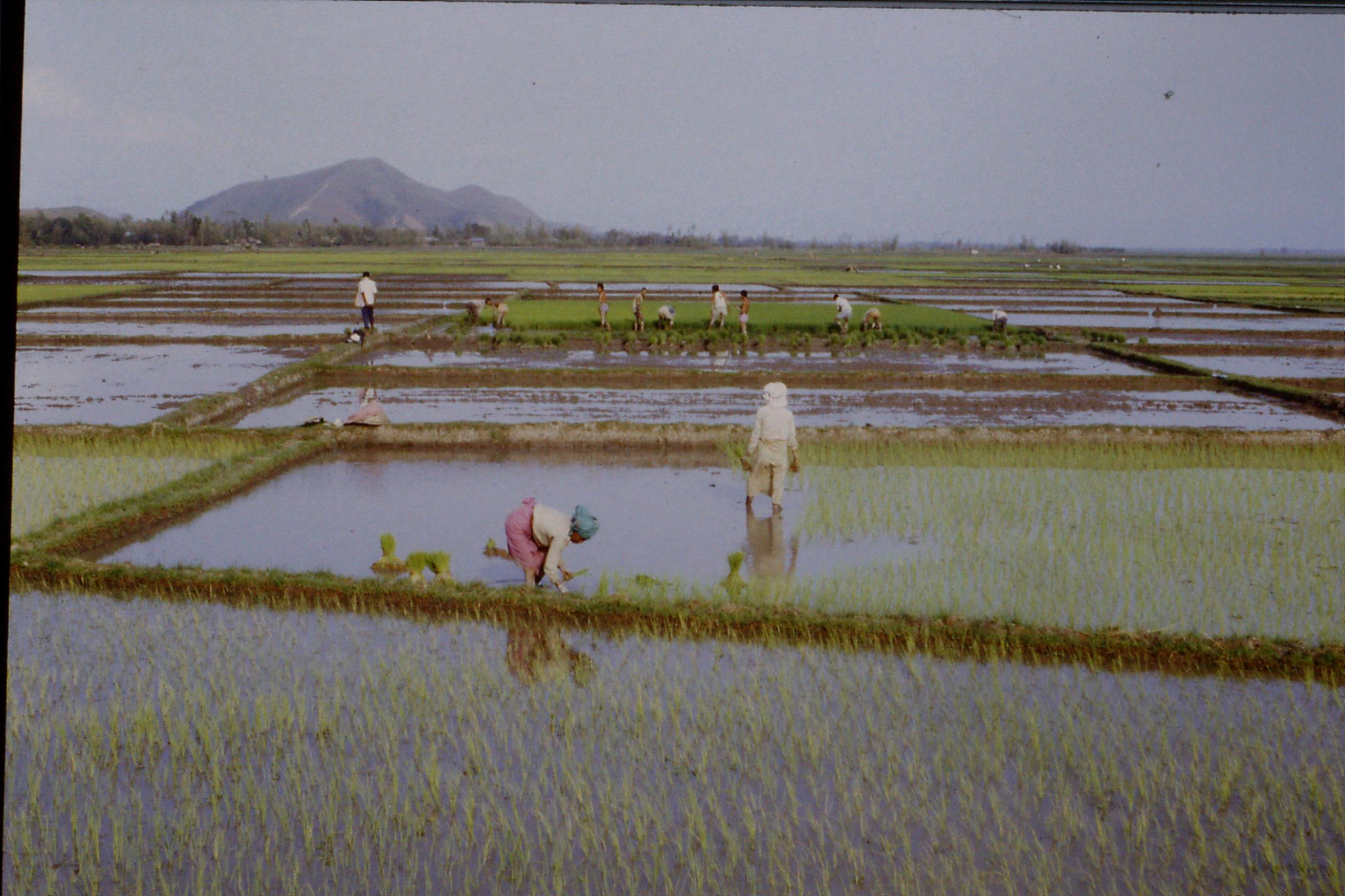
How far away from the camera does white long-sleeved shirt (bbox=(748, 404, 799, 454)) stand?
7324mm

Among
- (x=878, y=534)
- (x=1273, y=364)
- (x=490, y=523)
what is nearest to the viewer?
(x=878, y=534)

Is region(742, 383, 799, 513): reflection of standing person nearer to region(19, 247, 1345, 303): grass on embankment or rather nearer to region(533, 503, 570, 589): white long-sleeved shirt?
region(533, 503, 570, 589): white long-sleeved shirt

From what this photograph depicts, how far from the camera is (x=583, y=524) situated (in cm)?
545

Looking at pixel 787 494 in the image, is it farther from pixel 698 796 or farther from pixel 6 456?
pixel 6 456

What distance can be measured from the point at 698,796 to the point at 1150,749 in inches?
66.7

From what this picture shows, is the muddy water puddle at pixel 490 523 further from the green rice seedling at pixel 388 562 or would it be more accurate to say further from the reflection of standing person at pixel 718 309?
the reflection of standing person at pixel 718 309

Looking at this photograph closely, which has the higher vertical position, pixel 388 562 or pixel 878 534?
pixel 878 534

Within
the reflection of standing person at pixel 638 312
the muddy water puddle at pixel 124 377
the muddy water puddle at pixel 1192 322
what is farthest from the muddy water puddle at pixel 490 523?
the muddy water puddle at pixel 1192 322

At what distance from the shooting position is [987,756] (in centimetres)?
411

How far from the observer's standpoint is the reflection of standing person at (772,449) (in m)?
7.31

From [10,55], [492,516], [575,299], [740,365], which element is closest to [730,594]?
[492,516]

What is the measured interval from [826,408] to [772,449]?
5036 mm

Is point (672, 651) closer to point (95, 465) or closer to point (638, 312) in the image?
point (95, 465)

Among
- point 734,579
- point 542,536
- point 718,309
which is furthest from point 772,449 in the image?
point 718,309
